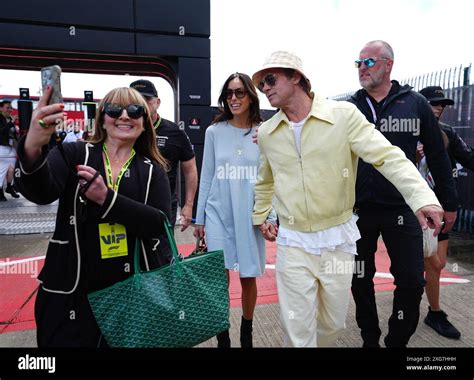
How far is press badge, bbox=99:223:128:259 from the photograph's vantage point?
1.77m

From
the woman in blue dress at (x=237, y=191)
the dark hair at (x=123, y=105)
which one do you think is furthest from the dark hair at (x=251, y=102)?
the dark hair at (x=123, y=105)

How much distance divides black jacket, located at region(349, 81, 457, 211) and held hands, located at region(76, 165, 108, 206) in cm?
191

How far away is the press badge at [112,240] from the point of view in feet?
5.80

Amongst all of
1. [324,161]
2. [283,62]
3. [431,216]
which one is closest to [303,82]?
[283,62]

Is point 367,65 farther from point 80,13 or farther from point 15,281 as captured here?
point 80,13

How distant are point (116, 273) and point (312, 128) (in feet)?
4.36

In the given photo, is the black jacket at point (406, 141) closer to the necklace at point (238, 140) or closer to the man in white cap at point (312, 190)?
the man in white cap at point (312, 190)

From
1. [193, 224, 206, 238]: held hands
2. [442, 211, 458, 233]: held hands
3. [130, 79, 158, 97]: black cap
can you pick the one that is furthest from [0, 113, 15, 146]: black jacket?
[442, 211, 458, 233]: held hands

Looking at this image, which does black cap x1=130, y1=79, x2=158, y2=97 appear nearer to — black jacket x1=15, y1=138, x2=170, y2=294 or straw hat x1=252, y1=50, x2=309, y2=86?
straw hat x1=252, y1=50, x2=309, y2=86

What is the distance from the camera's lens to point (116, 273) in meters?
1.79

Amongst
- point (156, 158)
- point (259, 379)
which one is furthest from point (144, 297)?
point (259, 379)

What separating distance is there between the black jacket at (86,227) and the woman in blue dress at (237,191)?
3.62 ft

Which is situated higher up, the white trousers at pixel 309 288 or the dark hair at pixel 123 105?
the dark hair at pixel 123 105

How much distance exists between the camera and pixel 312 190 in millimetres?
2158
